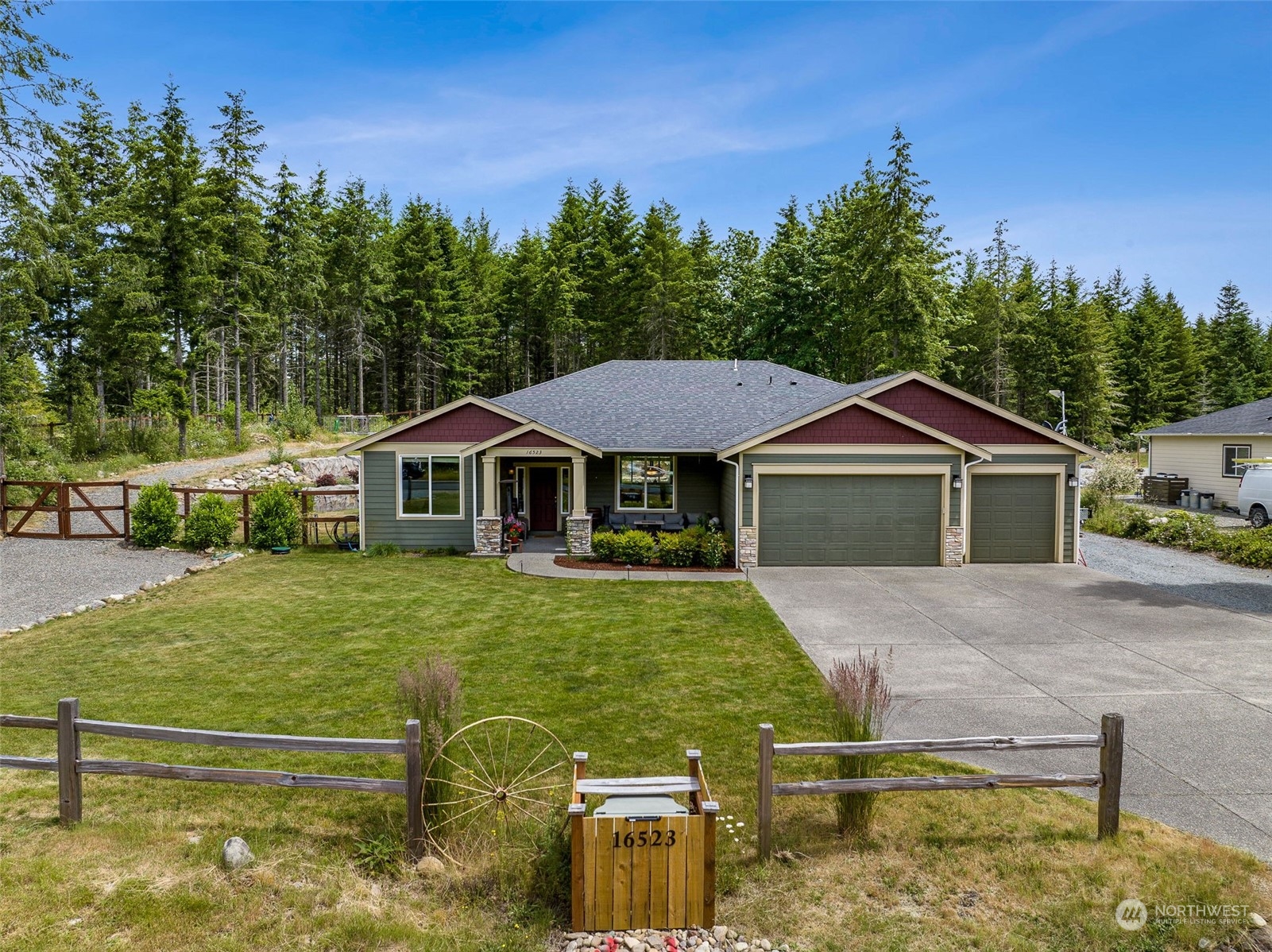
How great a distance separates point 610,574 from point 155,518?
11189mm

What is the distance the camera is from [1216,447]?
26547 millimetres

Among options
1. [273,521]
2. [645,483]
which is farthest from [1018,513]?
[273,521]

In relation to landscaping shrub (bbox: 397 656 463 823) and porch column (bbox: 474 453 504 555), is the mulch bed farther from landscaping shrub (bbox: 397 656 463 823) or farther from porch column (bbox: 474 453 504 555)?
landscaping shrub (bbox: 397 656 463 823)

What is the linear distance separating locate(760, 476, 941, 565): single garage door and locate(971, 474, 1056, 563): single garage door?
1143 millimetres

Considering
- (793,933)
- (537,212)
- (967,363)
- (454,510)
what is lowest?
(793,933)

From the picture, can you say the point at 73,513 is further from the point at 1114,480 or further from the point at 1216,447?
the point at 1216,447

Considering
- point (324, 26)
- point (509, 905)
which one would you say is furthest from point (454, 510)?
point (509, 905)

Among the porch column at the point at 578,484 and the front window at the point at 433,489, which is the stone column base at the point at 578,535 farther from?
the front window at the point at 433,489

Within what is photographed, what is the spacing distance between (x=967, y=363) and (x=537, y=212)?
31409 mm

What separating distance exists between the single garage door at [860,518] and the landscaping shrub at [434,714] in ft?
39.9

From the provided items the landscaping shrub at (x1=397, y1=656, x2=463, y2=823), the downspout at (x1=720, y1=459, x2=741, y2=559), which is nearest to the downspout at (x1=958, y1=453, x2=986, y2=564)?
the downspout at (x1=720, y1=459, x2=741, y2=559)

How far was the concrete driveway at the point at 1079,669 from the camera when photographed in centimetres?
629

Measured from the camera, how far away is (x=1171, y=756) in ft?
22.0

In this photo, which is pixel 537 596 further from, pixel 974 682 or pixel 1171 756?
pixel 1171 756
